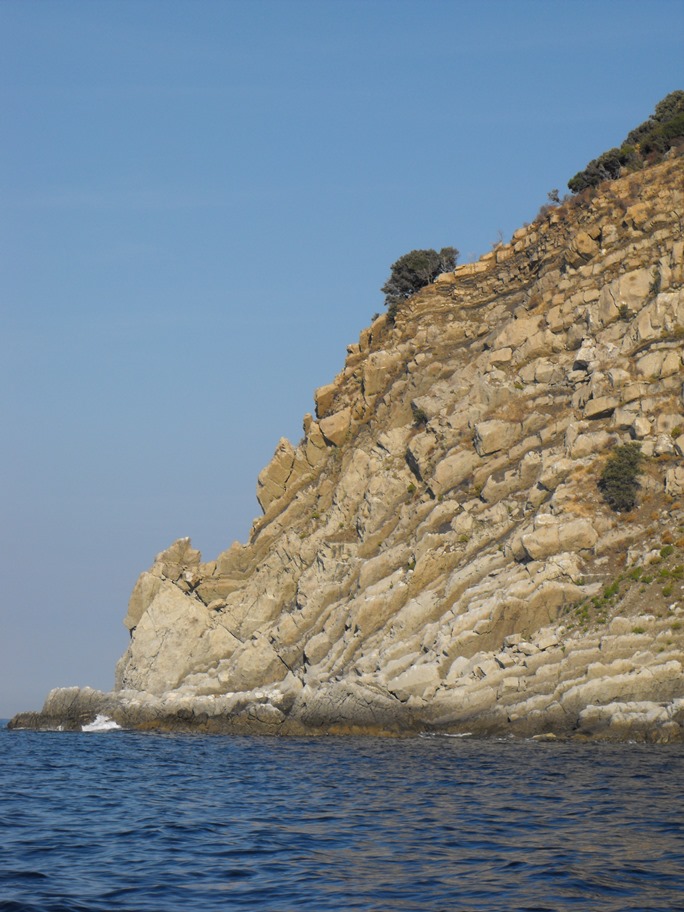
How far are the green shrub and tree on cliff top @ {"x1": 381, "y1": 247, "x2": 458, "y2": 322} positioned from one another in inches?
1485

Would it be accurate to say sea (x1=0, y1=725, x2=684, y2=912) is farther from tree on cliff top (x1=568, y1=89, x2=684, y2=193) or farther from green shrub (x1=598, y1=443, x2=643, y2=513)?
tree on cliff top (x1=568, y1=89, x2=684, y2=193)

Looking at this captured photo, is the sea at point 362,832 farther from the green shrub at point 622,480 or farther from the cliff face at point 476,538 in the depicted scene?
the green shrub at point 622,480

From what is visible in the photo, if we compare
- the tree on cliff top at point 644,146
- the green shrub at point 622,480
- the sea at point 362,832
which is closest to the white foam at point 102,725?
the sea at point 362,832

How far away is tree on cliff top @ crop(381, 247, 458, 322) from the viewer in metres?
90.4

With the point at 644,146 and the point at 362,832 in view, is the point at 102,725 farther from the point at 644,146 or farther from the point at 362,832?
the point at 644,146

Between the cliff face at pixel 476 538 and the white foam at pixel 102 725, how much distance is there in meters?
1.09

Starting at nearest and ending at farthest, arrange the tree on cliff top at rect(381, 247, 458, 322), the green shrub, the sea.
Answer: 1. the sea
2. the green shrub
3. the tree on cliff top at rect(381, 247, 458, 322)

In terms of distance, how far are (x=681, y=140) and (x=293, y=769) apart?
2132 inches

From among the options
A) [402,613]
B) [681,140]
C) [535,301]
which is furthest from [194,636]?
[681,140]

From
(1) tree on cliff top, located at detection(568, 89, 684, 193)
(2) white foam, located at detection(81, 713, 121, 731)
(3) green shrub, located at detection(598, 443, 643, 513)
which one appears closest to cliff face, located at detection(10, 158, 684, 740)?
(3) green shrub, located at detection(598, 443, 643, 513)

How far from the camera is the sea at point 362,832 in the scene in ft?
63.0

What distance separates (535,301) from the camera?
72.6 meters

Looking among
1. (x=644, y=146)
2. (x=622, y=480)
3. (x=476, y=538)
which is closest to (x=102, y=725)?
(x=476, y=538)

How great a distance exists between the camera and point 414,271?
9100 centimetres
